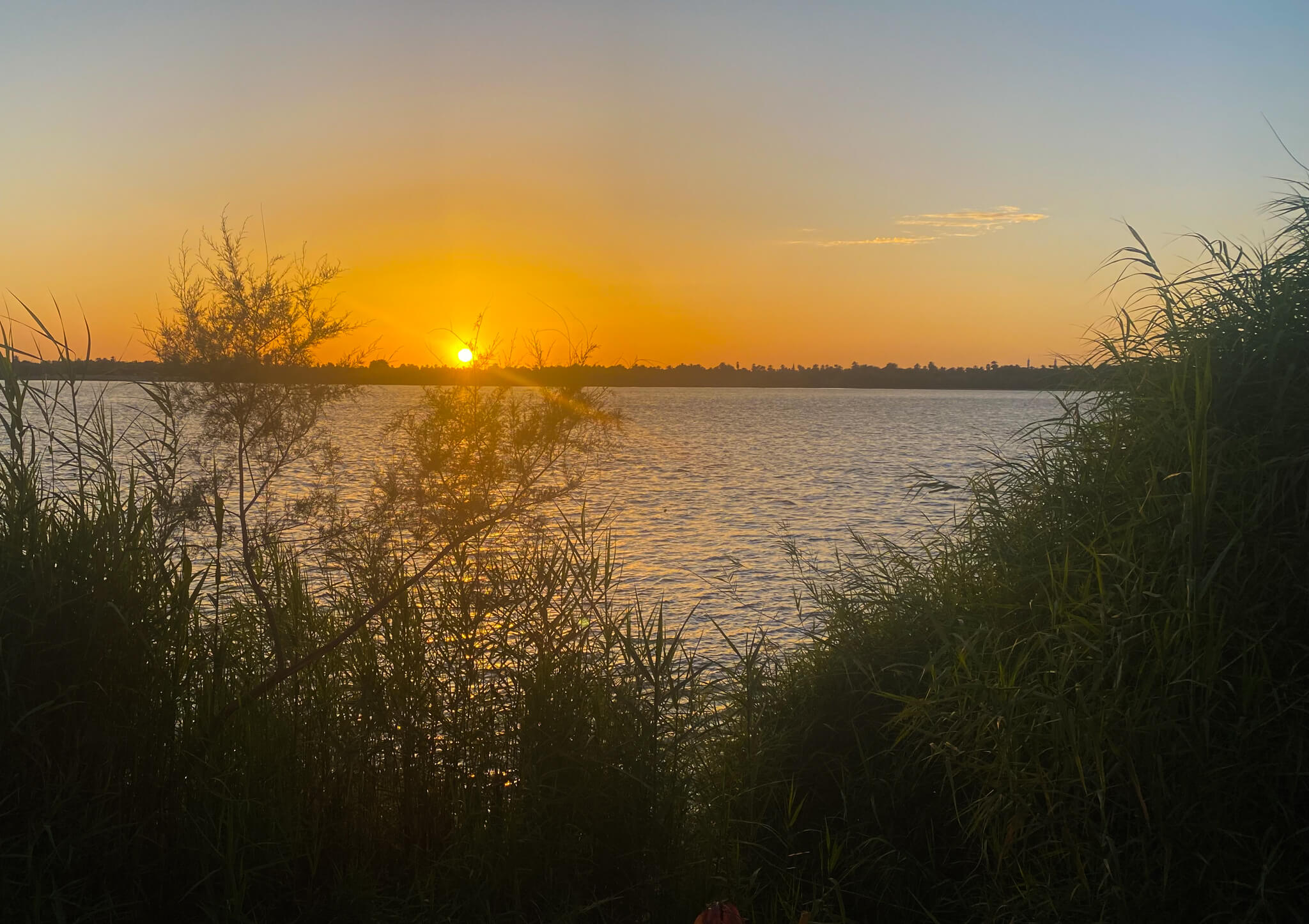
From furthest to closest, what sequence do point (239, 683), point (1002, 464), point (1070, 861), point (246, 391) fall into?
point (1002, 464), point (246, 391), point (239, 683), point (1070, 861)

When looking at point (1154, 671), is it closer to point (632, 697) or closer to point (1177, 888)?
point (1177, 888)

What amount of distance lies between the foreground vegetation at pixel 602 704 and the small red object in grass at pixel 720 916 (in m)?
1.46

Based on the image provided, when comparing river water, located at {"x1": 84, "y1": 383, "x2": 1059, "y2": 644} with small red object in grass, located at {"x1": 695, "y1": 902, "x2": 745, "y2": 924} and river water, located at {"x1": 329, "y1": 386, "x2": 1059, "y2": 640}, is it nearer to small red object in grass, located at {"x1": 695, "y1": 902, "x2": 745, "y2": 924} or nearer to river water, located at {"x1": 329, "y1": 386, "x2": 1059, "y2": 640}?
river water, located at {"x1": 329, "y1": 386, "x2": 1059, "y2": 640}

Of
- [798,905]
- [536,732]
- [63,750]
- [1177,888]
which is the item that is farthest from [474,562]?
[1177,888]

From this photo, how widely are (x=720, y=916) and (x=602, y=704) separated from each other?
78.3 inches

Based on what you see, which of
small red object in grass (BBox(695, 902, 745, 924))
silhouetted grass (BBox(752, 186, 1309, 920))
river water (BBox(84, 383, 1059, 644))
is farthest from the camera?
river water (BBox(84, 383, 1059, 644))

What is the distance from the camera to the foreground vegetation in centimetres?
451

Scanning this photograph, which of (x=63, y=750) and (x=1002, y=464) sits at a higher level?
(x=1002, y=464)

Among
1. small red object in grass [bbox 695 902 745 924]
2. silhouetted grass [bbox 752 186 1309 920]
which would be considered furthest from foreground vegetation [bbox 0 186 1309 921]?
small red object in grass [bbox 695 902 745 924]

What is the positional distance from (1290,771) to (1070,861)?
108 cm

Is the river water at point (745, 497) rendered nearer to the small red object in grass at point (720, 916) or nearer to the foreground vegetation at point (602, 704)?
the foreground vegetation at point (602, 704)

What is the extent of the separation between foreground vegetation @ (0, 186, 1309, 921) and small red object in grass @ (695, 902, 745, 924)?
1457mm

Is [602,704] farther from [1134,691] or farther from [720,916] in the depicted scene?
[1134,691]

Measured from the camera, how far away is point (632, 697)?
543 cm
